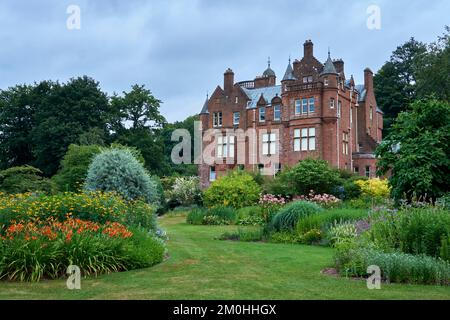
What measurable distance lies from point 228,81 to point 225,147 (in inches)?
251

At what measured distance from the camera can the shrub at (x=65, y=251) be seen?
8578mm

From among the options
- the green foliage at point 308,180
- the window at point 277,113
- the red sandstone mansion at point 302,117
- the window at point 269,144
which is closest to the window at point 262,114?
the red sandstone mansion at point 302,117

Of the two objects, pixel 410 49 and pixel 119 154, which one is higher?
pixel 410 49

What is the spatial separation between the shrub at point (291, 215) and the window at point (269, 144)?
25.6m

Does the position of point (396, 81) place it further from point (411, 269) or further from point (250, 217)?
point (411, 269)

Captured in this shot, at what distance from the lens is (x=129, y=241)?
33.6ft

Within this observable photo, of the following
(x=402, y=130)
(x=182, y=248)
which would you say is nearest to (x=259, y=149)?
(x=402, y=130)

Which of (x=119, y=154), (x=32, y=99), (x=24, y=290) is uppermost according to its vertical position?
(x=32, y=99)

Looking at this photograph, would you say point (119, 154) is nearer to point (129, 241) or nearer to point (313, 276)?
point (129, 241)

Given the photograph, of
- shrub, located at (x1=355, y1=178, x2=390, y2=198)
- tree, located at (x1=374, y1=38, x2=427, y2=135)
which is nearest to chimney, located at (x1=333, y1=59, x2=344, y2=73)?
shrub, located at (x1=355, y1=178, x2=390, y2=198)

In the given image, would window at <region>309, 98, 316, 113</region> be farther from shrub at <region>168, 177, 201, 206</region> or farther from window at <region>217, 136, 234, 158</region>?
shrub at <region>168, 177, 201, 206</region>

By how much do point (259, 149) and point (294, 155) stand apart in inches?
157

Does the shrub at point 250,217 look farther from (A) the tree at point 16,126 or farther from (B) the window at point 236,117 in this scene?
(A) the tree at point 16,126

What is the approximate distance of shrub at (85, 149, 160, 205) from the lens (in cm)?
1555
